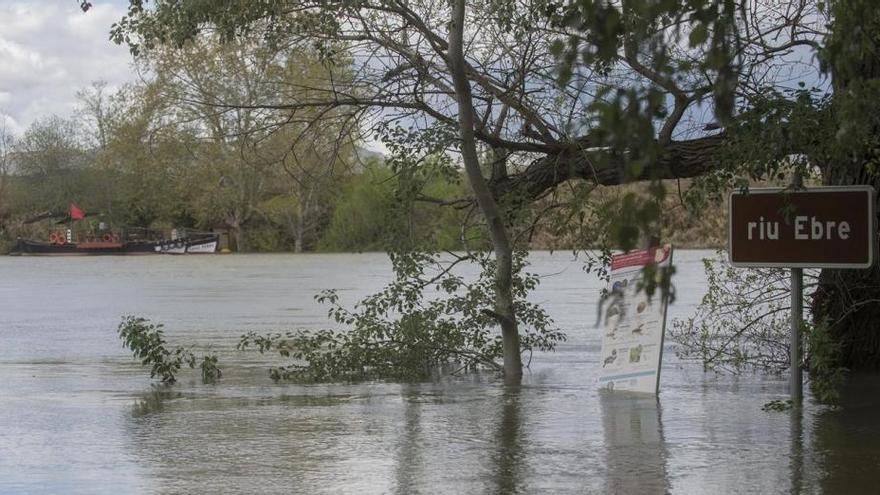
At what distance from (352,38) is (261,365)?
15.9ft

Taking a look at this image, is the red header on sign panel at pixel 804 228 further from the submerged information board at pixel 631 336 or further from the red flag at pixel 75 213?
the red flag at pixel 75 213

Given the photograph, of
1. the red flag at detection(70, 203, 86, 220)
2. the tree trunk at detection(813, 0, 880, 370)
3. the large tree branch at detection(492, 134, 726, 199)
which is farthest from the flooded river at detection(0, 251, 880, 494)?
the red flag at detection(70, 203, 86, 220)

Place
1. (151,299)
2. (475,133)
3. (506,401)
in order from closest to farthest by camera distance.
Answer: (506,401), (475,133), (151,299)

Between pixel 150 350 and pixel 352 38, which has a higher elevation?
pixel 352 38

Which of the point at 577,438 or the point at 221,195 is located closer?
the point at 577,438

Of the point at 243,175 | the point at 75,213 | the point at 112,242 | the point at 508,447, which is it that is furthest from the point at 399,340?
the point at 75,213

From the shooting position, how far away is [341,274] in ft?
169

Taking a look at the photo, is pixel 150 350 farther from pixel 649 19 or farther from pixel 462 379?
pixel 649 19

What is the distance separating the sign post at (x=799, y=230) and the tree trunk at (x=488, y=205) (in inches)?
128

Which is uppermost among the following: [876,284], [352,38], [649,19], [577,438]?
[352,38]

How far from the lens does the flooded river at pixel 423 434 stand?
8430mm

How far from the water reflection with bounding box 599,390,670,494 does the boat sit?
80.2 metres

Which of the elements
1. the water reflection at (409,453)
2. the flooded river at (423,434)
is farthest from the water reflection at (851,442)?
the water reflection at (409,453)

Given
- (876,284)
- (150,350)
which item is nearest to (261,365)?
(150,350)
